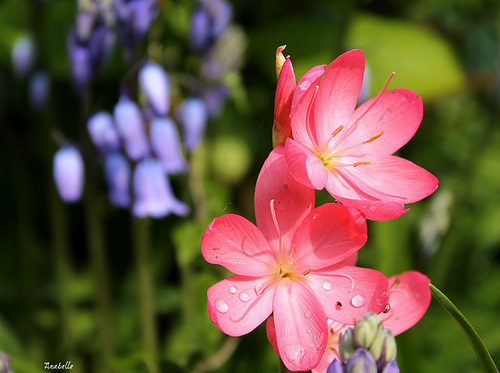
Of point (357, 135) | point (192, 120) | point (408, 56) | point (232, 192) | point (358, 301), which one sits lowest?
point (232, 192)

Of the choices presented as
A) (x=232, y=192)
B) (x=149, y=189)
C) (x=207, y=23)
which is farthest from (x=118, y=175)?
(x=232, y=192)

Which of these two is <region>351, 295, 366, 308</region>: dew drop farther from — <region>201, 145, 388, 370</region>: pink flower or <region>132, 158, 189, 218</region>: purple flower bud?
<region>132, 158, 189, 218</region>: purple flower bud

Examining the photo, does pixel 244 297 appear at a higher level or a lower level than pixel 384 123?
lower

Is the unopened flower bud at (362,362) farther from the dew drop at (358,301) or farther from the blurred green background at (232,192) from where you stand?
the blurred green background at (232,192)

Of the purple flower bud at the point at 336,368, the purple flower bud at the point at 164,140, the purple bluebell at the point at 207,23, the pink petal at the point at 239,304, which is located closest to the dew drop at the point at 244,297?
the pink petal at the point at 239,304

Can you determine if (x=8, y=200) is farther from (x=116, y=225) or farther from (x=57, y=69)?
(x=57, y=69)

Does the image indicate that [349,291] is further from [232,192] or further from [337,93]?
[232,192]

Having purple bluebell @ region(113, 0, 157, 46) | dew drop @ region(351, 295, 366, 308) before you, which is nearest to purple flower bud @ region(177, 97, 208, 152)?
purple bluebell @ region(113, 0, 157, 46)
